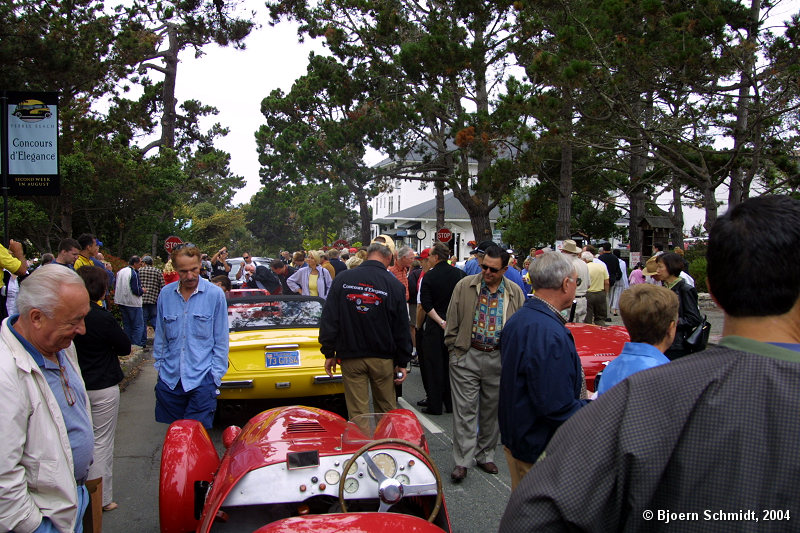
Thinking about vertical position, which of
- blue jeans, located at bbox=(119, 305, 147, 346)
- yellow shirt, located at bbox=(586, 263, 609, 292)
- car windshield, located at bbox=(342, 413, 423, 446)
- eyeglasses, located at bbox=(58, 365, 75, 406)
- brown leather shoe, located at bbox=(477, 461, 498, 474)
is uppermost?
yellow shirt, located at bbox=(586, 263, 609, 292)

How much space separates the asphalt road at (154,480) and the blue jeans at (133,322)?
3.36 metres

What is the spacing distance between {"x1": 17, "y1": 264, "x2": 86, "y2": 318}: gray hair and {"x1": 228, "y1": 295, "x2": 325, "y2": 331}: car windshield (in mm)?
4328

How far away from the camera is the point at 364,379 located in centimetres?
532

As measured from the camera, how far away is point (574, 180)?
938 inches

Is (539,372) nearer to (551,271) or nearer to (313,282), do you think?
(551,271)

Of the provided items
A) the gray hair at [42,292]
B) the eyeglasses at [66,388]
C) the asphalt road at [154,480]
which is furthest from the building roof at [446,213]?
the gray hair at [42,292]

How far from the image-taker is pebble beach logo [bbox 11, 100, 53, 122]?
891 cm

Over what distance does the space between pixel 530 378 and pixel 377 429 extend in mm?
878

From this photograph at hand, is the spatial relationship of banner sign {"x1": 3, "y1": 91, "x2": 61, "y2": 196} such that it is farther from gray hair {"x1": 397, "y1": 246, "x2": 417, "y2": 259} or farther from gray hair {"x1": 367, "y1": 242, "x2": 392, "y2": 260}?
gray hair {"x1": 367, "y1": 242, "x2": 392, "y2": 260}

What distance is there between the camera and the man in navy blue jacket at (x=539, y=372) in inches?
118

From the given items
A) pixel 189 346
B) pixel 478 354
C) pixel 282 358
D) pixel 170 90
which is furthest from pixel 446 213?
pixel 189 346

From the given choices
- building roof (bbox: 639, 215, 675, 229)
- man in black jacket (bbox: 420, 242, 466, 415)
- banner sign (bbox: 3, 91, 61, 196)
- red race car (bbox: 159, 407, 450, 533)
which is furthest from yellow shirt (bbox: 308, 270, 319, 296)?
building roof (bbox: 639, 215, 675, 229)

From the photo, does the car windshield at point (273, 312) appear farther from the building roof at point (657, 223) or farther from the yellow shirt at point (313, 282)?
the building roof at point (657, 223)

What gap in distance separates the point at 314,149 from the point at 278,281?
1721 cm
